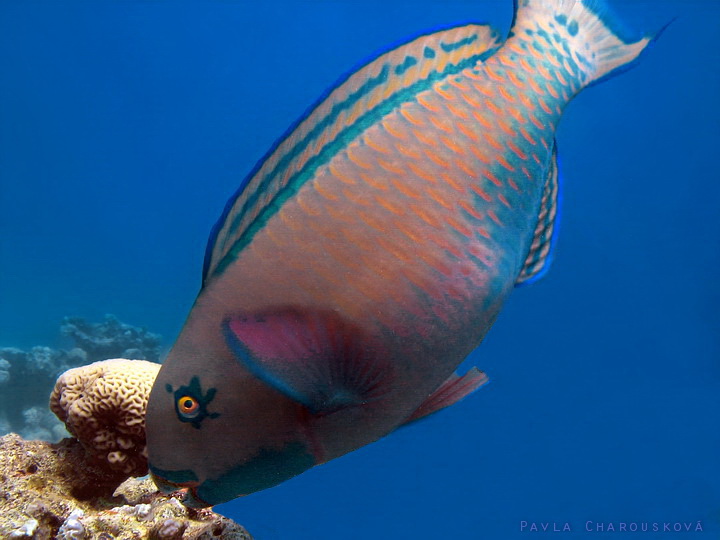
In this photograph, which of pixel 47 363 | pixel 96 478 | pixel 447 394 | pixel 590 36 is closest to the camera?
pixel 447 394

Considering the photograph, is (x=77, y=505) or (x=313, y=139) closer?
(x=313, y=139)

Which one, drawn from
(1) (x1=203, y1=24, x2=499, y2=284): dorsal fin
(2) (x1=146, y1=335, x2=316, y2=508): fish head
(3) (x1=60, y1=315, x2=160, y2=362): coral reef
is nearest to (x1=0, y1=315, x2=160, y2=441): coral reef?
(3) (x1=60, y1=315, x2=160, y2=362): coral reef

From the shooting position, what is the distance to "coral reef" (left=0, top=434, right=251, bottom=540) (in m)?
1.80

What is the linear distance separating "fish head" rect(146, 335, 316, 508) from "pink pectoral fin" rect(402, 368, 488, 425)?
0.31m

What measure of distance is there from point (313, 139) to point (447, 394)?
0.71 meters

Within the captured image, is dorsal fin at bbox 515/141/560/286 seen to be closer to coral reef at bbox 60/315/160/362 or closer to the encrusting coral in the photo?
the encrusting coral

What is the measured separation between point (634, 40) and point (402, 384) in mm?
1331

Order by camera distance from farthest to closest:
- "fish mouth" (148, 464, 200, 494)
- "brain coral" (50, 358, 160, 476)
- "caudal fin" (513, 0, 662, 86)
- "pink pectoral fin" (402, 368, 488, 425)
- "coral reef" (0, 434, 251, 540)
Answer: "brain coral" (50, 358, 160, 476)
"coral reef" (0, 434, 251, 540)
"caudal fin" (513, 0, 662, 86)
"pink pectoral fin" (402, 368, 488, 425)
"fish mouth" (148, 464, 200, 494)

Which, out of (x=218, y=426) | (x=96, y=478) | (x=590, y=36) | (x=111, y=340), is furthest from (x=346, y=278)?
(x=111, y=340)

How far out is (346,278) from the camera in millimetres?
904

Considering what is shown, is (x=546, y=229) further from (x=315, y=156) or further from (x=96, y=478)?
(x=96, y=478)

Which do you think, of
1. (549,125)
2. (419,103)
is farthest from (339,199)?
(549,125)

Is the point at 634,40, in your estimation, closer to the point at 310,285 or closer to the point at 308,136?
the point at 308,136

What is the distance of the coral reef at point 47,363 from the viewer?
8398mm
